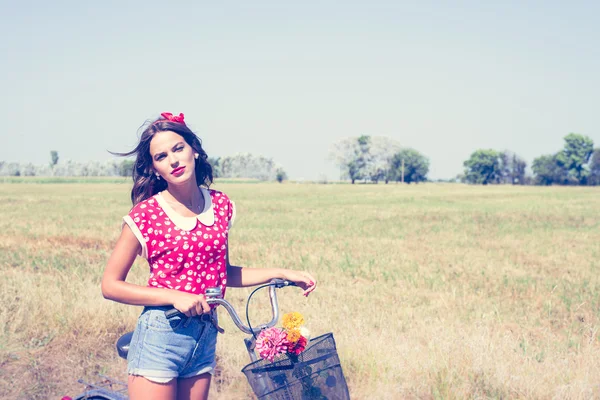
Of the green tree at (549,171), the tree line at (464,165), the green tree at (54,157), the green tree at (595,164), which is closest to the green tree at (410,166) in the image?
the tree line at (464,165)

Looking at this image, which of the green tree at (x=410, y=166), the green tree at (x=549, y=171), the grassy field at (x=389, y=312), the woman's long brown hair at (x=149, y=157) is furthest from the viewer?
the green tree at (x=410, y=166)

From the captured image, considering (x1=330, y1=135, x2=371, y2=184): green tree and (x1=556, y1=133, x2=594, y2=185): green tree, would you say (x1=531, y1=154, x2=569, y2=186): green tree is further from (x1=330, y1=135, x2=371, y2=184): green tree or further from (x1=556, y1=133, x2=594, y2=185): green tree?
(x1=330, y1=135, x2=371, y2=184): green tree

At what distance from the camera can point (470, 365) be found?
445cm

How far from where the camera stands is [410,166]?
134 m

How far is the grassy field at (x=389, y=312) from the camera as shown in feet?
14.5

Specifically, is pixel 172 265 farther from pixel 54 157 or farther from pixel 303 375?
pixel 54 157

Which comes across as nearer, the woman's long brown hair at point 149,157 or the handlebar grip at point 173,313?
the handlebar grip at point 173,313

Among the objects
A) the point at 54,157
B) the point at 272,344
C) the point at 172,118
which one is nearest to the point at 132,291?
the point at 272,344

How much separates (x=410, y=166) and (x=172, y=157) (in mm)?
133801

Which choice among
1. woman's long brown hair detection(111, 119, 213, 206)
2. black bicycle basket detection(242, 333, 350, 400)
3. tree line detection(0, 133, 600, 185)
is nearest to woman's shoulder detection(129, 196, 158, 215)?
woman's long brown hair detection(111, 119, 213, 206)

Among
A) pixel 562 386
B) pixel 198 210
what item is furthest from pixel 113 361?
pixel 562 386

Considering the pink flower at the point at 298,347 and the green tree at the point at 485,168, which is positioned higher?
the green tree at the point at 485,168

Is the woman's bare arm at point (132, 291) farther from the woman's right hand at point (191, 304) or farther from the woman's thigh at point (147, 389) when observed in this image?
the woman's thigh at point (147, 389)

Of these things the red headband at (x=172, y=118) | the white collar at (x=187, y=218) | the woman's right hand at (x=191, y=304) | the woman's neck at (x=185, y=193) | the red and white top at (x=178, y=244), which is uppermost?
the red headband at (x=172, y=118)
